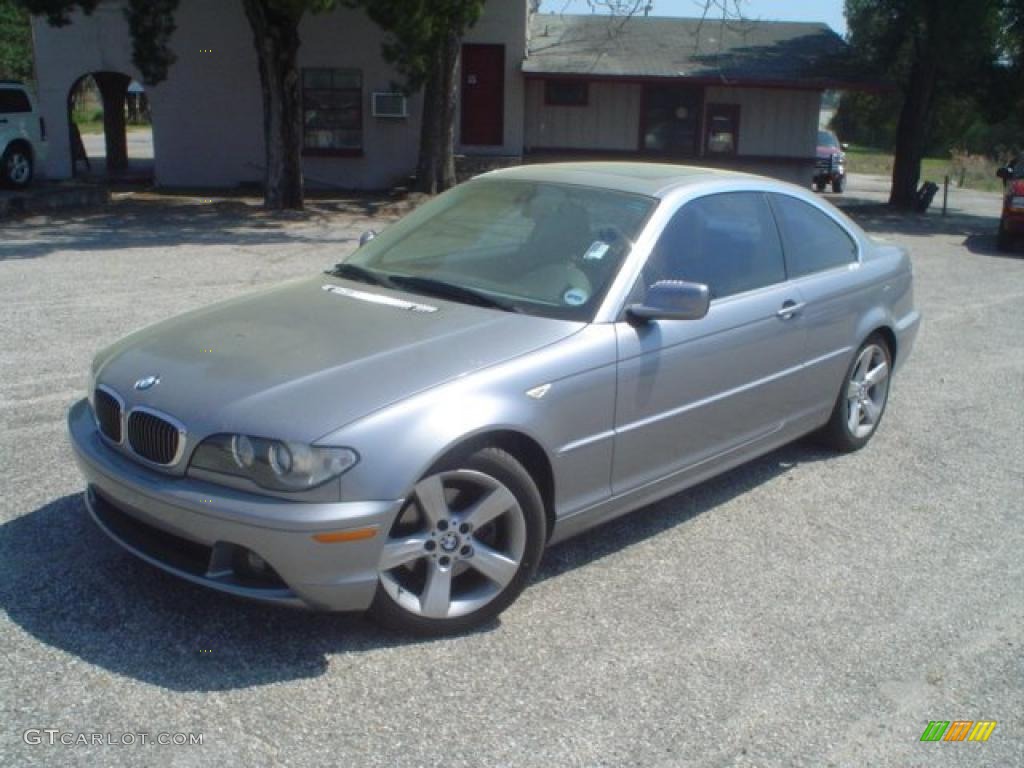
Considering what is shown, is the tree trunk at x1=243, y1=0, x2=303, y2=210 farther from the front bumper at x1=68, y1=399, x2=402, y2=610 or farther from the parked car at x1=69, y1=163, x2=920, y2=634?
the front bumper at x1=68, y1=399, x2=402, y2=610

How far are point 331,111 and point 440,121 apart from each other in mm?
4970

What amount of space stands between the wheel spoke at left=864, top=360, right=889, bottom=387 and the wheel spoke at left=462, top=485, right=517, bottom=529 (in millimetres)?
3077

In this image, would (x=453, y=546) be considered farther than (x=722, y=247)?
No

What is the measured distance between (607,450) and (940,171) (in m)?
44.8

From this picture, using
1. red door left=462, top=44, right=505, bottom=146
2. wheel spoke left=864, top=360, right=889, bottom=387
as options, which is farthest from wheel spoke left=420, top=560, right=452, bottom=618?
red door left=462, top=44, right=505, bottom=146

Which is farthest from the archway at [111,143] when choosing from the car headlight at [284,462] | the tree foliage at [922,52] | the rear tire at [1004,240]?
the car headlight at [284,462]

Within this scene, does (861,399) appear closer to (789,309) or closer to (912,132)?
(789,309)

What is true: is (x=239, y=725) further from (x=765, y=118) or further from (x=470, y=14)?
(x=765, y=118)

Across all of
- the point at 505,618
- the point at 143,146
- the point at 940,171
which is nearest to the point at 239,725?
the point at 505,618

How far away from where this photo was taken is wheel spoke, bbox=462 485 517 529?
380 centimetres

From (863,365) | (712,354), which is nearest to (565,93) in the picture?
(863,365)

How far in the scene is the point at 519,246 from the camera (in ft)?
15.8

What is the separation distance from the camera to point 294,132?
18203mm

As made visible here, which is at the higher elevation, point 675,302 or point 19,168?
point 675,302
